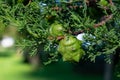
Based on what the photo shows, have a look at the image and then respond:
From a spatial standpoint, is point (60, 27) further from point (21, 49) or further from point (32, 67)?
point (32, 67)

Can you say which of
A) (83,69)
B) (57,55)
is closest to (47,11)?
(57,55)

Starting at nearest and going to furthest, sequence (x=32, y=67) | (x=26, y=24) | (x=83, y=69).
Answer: (x=26, y=24) → (x=83, y=69) → (x=32, y=67)

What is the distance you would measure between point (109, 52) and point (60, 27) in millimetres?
296

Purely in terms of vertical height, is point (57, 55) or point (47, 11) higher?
point (47, 11)

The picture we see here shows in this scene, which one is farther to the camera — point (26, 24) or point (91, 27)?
point (26, 24)

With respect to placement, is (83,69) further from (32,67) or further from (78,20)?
(78,20)

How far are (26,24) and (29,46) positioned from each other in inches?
5.1

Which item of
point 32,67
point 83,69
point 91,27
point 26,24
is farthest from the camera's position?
point 32,67

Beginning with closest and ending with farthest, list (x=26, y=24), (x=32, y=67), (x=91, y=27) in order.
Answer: (x=91, y=27) → (x=26, y=24) → (x=32, y=67)

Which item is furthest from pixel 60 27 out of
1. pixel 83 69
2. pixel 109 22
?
pixel 83 69

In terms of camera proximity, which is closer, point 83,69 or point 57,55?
point 57,55

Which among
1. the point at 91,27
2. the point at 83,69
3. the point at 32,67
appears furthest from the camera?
the point at 32,67

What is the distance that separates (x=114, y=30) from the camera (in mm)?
2686

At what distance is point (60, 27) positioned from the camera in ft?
8.75
